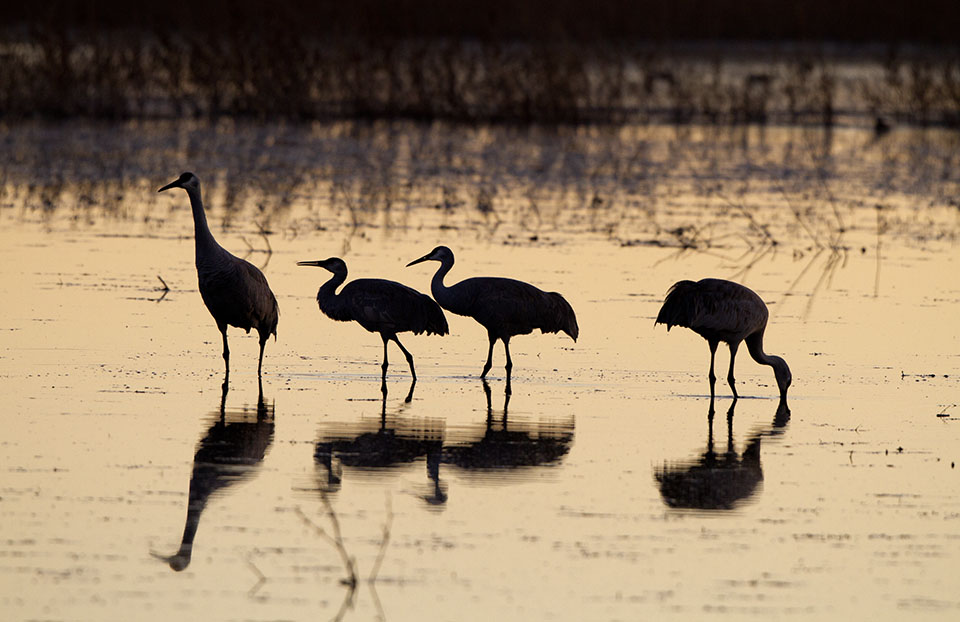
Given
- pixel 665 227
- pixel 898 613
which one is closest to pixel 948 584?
pixel 898 613

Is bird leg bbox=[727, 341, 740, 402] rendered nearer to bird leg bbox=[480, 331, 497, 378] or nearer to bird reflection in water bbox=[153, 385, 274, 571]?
bird leg bbox=[480, 331, 497, 378]

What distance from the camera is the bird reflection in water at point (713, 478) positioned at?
7.66 metres

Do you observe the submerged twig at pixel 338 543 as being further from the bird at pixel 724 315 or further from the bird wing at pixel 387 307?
the bird at pixel 724 315

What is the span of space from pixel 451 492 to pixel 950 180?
55.8 feet

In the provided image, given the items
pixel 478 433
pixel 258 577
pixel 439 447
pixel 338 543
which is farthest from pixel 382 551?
pixel 478 433

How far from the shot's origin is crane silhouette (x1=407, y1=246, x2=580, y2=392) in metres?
10.8

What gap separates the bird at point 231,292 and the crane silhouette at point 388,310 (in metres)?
0.47

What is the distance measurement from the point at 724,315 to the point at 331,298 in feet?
8.45

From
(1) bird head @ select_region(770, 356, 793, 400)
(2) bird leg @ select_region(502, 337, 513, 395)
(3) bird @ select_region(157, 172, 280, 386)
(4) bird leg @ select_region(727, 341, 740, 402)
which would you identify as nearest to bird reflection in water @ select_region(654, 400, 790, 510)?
(1) bird head @ select_region(770, 356, 793, 400)

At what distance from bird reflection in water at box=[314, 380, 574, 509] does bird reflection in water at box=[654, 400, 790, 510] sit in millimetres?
625

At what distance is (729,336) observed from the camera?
10391mm

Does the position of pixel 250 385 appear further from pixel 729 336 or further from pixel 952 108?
pixel 952 108

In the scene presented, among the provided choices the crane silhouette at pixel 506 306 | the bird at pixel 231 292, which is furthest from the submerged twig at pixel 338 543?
the crane silhouette at pixel 506 306

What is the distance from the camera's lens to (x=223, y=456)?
816 cm
